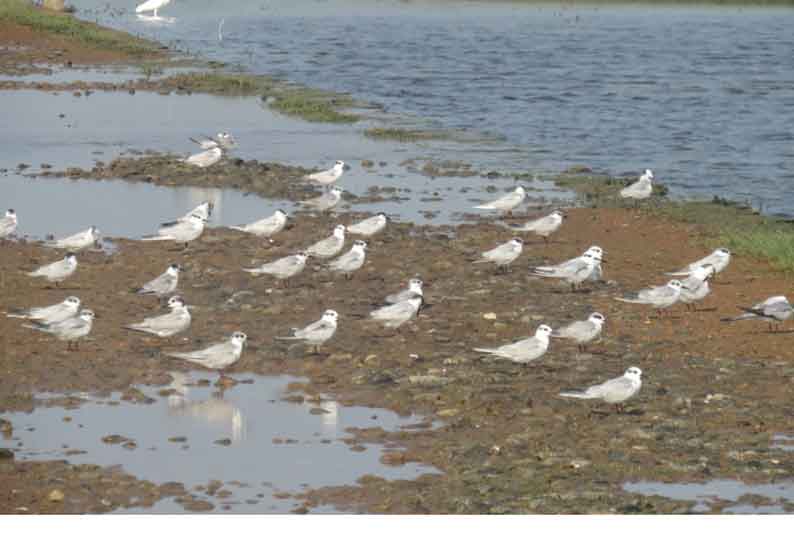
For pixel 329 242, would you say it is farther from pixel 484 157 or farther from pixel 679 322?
pixel 484 157

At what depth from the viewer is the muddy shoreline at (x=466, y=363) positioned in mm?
15180

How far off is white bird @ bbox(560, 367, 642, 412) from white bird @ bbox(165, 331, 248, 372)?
Answer: 3759 mm

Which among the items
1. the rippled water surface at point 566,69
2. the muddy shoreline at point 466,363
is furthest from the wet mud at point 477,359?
the rippled water surface at point 566,69

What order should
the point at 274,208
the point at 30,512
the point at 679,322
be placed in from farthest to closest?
the point at 274,208
the point at 679,322
the point at 30,512

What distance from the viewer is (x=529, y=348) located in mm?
19125

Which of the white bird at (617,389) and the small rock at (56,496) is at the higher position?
the white bird at (617,389)

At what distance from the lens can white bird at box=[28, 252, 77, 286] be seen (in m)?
23.2

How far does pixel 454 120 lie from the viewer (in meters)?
47.0

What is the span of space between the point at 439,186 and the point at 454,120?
44.8 ft

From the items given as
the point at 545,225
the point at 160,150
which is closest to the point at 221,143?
the point at 160,150

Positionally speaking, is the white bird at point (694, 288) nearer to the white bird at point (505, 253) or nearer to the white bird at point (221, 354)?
the white bird at point (505, 253)

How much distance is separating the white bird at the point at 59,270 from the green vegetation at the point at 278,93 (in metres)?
22.5

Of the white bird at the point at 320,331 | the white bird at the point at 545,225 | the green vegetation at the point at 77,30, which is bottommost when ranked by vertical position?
the green vegetation at the point at 77,30

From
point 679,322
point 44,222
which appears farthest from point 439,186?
point 679,322
